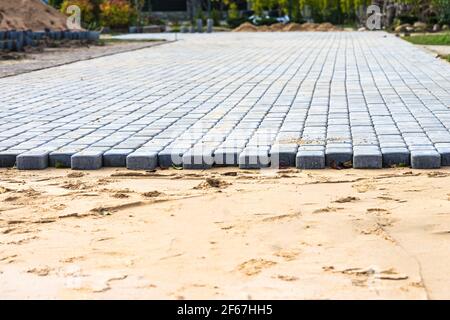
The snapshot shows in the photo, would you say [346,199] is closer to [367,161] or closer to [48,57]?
[367,161]

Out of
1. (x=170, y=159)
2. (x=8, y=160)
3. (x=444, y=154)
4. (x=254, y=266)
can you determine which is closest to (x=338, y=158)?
(x=444, y=154)

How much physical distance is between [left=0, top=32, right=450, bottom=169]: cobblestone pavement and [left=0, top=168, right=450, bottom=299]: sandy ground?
24 centimetres

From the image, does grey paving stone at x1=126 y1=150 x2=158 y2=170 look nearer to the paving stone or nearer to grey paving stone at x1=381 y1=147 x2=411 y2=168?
the paving stone

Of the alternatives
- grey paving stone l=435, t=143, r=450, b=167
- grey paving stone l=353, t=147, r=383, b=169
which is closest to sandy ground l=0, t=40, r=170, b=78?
grey paving stone l=353, t=147, r=383, b=169

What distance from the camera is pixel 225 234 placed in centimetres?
493

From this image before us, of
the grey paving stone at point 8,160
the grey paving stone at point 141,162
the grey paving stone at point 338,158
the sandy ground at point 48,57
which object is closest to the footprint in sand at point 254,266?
the grey paving stone at point 338,158

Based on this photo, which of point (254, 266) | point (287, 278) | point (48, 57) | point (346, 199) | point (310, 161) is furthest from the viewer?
point (48, 57)

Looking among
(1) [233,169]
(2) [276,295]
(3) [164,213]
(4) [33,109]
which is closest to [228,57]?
(4) [33,109]

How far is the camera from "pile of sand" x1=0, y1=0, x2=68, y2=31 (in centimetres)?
Result: 2678

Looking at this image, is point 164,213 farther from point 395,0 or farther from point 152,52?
point 395,0

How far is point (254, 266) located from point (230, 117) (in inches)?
189

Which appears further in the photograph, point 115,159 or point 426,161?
point 115,159
